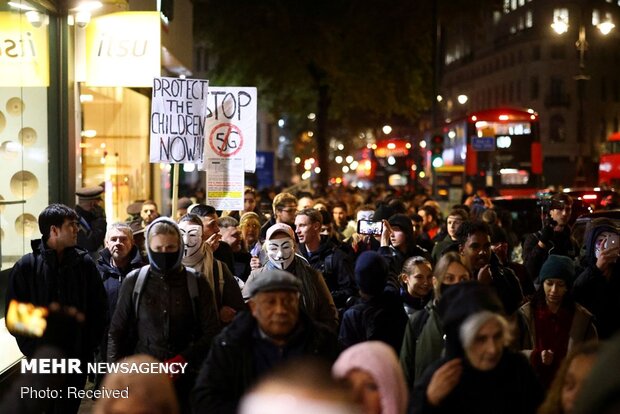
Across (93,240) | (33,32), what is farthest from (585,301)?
(33,32)

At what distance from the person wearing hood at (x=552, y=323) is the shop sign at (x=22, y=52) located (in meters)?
6.09

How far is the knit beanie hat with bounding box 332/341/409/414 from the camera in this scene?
13.1ft

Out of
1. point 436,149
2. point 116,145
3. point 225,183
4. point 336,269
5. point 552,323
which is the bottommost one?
point 552,323

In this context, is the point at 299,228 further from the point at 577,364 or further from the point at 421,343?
the point at 577,364

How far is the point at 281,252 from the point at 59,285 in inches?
60.7

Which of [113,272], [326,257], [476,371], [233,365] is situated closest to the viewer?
[476,371]

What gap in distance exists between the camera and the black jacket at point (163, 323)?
6.20m

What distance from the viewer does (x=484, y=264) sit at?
774 cm

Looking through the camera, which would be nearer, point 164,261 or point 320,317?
point 164,261

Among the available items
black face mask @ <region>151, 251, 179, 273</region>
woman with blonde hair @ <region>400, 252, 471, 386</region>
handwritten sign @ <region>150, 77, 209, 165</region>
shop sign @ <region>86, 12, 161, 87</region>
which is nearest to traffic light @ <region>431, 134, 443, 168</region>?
shop sign @ <region>86, 12, 161, 87</region>

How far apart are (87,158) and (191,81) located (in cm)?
843

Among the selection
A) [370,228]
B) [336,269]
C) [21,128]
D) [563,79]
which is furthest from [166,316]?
[563,79]

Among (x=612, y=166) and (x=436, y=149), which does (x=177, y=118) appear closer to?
(x=436, y=149)

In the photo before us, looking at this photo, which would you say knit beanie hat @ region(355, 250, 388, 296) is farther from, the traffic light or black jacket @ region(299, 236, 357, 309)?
the traffic light
